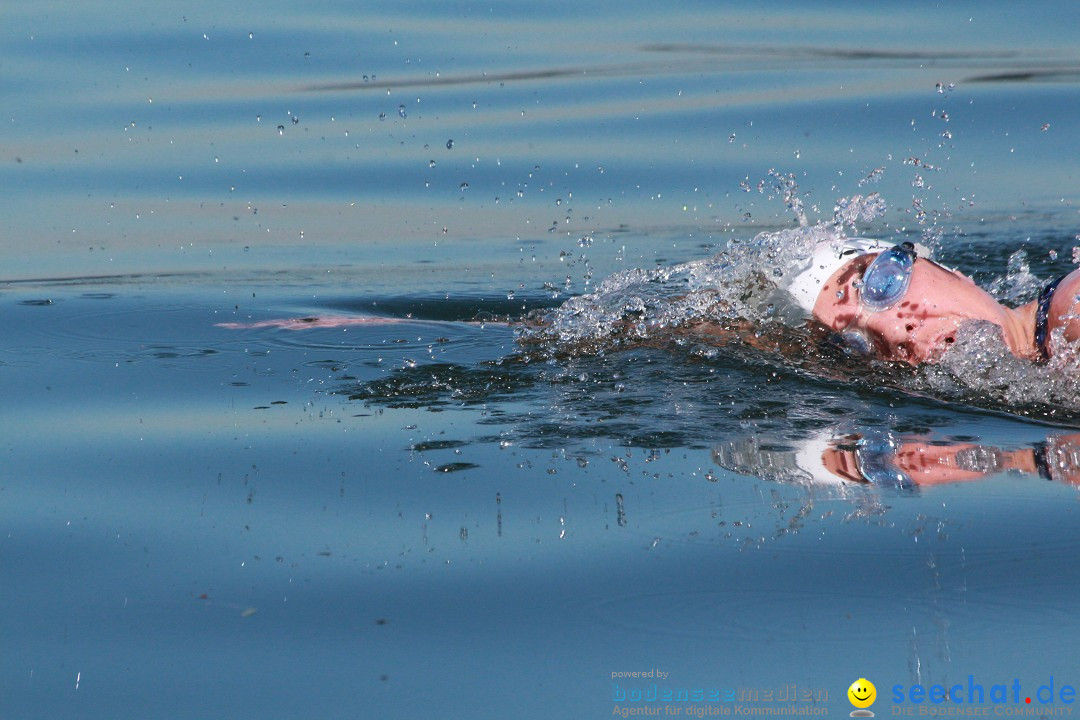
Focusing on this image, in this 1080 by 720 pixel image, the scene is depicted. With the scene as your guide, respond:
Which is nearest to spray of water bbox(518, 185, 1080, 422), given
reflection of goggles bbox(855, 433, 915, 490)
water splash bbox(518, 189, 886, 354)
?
water splash bbox(518, 189, 886, 354)

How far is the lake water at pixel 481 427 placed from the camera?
2426 mm

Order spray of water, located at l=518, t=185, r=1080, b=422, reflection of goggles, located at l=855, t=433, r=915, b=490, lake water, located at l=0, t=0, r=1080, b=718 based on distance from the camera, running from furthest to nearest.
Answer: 1. spray of water, located at l=518, t=185, r=1080, b=422
2. reflection of goggles, located at l=855, t=433, r=915, b=490
3. lake water, located at l=0, t=0, r=1080, b=718

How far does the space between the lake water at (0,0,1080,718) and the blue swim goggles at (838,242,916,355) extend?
0.83 feet

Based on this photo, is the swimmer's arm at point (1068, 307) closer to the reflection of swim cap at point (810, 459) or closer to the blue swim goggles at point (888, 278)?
the blue swim goggles at point (888, 278)

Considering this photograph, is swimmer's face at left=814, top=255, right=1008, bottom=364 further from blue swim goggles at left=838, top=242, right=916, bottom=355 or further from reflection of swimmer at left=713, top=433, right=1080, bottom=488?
reflection of swimmer at left=713, top=433, right=1080, bottom=488

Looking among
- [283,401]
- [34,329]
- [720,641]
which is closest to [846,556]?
[720,641]

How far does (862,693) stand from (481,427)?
174 cm

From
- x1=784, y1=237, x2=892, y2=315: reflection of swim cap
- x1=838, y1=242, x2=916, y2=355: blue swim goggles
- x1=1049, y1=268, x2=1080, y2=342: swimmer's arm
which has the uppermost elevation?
x1=784, y1=237, x2=892, y2=315: reflection of swim cap

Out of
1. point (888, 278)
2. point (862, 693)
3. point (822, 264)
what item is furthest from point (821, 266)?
point (862, 693)

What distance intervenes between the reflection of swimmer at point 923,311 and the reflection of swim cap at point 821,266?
0.10 meters

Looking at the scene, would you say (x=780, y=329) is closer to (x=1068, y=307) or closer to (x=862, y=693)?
(x=1068, y=307)

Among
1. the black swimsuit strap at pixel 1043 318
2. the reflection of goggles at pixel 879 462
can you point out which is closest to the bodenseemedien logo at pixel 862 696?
the reflection of goggles at pixel 879 462

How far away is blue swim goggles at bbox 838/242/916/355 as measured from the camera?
4480 millimetres

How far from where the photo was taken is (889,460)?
340 centimetres
